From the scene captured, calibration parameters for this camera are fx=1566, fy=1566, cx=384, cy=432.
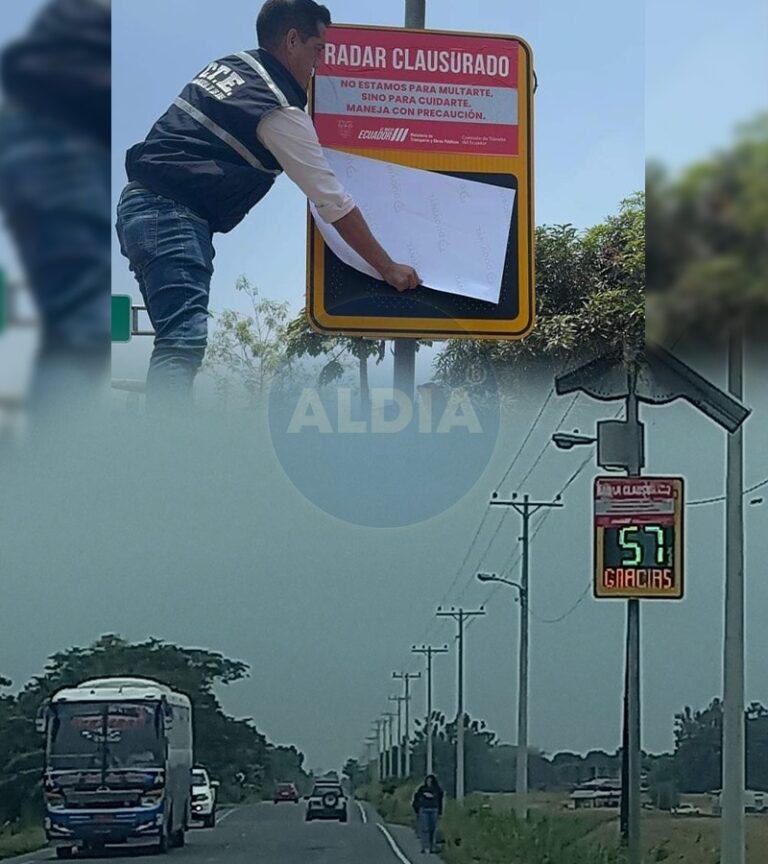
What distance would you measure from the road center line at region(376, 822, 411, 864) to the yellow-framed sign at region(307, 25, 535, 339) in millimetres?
1610

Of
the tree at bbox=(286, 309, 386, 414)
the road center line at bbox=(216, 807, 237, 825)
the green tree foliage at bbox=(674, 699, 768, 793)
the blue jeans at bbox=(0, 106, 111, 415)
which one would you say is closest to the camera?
the blue jeans at bbox=(0, 106, 111, 415)

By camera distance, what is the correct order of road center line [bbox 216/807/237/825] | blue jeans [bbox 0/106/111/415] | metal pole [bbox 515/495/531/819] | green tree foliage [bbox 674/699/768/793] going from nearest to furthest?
blue jeans [bbox 0/106/111/415], road center line [bbox 216/807/237/825], metal pole [bbox 515/495/531/819], green tree foliage [bbox 674/699/768/793]

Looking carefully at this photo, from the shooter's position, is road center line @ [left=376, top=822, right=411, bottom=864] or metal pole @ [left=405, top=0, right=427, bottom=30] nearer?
road center line @ [left=376, top=822, right=411, bottom=864]

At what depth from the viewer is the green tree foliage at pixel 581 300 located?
523 cm

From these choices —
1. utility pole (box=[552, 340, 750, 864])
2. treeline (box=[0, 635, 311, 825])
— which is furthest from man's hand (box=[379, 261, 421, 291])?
treeline (box=[0, 635, 311, 825])

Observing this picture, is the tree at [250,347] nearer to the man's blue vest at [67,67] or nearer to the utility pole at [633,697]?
the man's blue vest at [67,67]

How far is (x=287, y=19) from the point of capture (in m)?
5.11

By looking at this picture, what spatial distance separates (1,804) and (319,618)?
3.85 feet

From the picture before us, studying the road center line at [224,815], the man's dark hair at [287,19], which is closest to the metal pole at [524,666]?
the road center line at [224,815]

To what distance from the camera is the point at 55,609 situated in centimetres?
504

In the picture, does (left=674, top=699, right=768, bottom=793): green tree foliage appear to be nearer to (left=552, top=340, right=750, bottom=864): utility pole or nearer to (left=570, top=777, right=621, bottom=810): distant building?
(left=552, top=340, right=750, bottom=864): utility pole

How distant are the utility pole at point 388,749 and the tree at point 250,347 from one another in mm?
1131

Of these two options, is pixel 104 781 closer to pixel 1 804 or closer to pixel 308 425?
pixel 1 804

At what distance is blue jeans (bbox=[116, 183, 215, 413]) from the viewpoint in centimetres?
502
